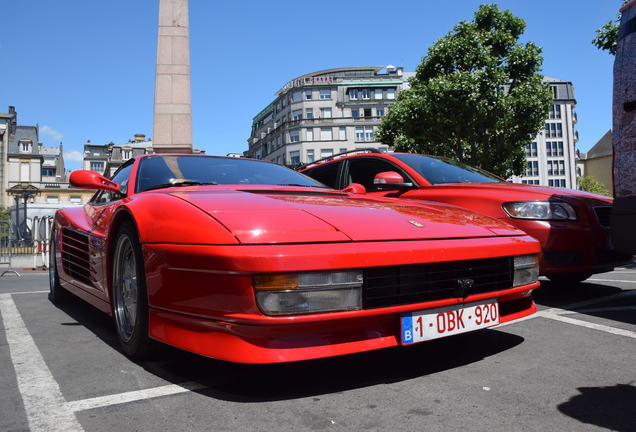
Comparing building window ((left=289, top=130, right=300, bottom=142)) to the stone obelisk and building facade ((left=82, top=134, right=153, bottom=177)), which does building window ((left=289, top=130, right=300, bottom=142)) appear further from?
the stone obelisk

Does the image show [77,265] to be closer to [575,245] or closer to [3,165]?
[575,245]

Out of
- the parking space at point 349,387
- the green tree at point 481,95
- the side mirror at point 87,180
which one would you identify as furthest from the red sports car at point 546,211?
the green tree at point 481,95

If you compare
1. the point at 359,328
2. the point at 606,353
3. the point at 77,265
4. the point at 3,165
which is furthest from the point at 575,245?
the point at 3,165

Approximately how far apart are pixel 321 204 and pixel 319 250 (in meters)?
0.67

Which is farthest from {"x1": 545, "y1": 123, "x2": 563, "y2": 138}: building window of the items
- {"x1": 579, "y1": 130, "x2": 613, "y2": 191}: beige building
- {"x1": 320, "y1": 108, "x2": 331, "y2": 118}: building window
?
{"x1": 320, "y1": 108, "x2": 331, "y2": 118}: building window

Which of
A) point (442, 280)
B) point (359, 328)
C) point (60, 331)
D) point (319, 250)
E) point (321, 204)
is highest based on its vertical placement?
point (321, 204)

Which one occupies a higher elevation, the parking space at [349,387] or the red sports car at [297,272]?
the red sports car at [297,272]

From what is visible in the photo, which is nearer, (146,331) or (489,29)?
(146,331)

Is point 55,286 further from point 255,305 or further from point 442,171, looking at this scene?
point 442,171

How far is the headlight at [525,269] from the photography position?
8.64ft

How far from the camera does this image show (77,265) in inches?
146

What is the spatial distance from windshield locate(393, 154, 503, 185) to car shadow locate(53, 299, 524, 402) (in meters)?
2.24

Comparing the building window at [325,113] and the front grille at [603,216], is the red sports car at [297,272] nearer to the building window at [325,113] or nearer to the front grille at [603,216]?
the front grille at [603,216]

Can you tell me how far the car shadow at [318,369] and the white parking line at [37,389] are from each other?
0.43 meters
